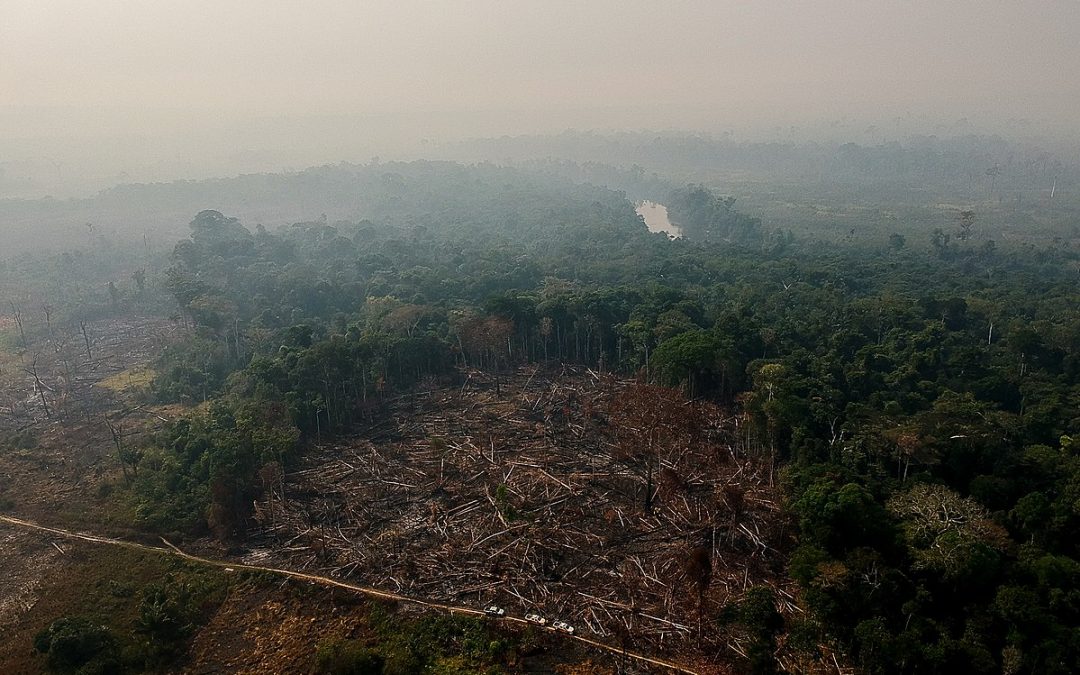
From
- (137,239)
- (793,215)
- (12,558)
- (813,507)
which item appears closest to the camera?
(813,507)

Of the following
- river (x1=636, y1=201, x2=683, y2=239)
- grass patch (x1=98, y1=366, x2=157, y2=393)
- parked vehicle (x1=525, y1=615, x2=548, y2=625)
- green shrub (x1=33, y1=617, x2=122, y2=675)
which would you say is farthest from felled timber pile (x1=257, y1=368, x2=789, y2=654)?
river (x1=636, y1=201, x2=683, y2=239)

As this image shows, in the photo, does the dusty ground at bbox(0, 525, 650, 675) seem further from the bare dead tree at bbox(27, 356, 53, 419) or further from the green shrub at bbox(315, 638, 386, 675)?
the bare dead tree at bbox(27, 356, 53, 419)

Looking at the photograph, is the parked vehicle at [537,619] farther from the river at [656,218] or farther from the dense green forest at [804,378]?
the river at [656,218]

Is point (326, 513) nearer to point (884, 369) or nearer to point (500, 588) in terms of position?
point (500, 588)

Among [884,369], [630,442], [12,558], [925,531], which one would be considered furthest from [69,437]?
[884,369]

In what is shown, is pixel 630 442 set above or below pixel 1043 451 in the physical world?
below

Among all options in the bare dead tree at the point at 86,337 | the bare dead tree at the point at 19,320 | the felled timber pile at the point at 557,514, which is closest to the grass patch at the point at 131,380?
the bare dead tree at the point at 86,337
